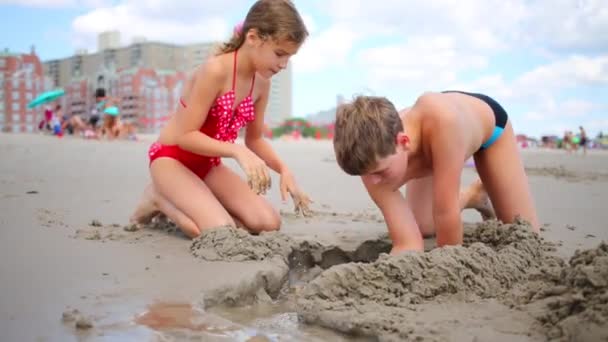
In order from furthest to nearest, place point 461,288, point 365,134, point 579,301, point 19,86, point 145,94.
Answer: point 145,94 < point 19,86 < point 365,134 < point 461,288 < point 579,301

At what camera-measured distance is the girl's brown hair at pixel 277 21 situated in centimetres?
296

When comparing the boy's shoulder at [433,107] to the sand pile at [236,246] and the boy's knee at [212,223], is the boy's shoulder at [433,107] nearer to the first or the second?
the sand pile at [236,246]

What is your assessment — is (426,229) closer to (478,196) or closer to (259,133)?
(478,196)

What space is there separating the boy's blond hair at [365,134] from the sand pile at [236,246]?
0.58m

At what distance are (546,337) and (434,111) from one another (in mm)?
1215

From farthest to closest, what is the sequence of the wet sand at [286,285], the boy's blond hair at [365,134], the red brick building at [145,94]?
the red brick building at [145,94] < the boy's blond hair at [365,134] < the wet sand at [286,285]

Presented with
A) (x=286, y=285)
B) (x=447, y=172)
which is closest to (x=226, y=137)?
(x=286, y=285)

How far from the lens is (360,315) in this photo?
76.7 inches

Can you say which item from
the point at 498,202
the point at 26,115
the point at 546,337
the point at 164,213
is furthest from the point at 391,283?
the point at 26,115

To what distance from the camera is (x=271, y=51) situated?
9.88 feet

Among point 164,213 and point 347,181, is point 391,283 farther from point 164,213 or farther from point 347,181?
point 347,181

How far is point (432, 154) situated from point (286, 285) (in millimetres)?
892

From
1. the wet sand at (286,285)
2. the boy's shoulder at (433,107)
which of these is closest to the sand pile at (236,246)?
the wet sand at (286,285)

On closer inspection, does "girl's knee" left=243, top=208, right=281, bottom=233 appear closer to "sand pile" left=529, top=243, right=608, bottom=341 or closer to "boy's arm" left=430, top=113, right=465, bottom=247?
"boy's arm" left=430, top=113, right=465, bottom=247
